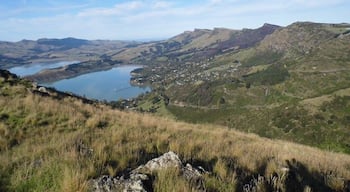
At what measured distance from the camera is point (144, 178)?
495 centimetres

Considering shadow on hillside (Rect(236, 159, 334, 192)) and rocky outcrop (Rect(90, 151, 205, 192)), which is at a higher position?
rocky outcrop (Rect(90, 151, 205, 192))

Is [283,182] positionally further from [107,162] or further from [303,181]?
[107,162]

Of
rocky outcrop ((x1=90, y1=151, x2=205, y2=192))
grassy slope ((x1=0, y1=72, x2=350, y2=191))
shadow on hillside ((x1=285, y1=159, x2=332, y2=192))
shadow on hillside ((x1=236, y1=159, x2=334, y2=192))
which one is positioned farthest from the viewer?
shadow on hillside ((x1=285, y1=159, x2=332, y2=192))

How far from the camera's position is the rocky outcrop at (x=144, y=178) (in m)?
4.63

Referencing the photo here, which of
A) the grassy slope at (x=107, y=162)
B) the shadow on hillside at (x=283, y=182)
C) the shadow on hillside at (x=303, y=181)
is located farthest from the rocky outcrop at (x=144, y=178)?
the shadow on hillside at (x=303, y=181)

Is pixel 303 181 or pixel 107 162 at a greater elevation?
pixel 107 162

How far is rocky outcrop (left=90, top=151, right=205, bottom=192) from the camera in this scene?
463 cm

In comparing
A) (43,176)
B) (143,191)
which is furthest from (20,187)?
(143,191)

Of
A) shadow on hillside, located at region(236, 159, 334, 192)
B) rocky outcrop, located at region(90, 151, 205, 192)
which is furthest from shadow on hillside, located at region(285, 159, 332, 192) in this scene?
rocky outcrop, located at region(90, 151, 205, 192)

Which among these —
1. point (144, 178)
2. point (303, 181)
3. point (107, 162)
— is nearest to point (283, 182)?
point (303, 181)

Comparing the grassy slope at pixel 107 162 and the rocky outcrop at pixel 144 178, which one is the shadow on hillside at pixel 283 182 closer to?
the grassy slope at pixel 107 162

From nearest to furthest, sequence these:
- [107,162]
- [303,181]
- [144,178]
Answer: [144,178] < [107,162] < [303,181]

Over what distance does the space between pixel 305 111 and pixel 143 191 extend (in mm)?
153110

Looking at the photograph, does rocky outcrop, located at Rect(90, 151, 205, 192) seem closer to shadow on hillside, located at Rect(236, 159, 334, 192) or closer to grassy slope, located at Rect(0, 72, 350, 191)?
grassy slope, located at Rect(0, 72, 350, 191)
